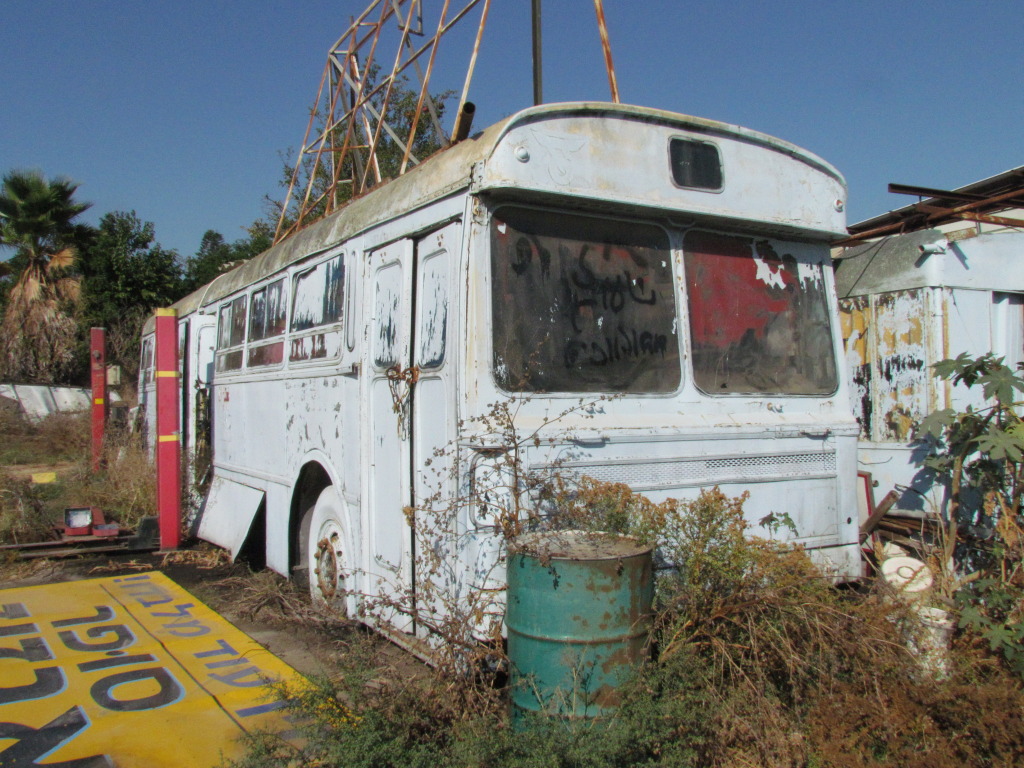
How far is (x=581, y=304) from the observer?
400cm

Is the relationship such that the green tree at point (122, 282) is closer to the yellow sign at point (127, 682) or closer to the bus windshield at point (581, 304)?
the yellow sign at point (127, 682)

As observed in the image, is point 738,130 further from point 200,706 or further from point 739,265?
point 200,706

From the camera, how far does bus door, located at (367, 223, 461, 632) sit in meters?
4.03

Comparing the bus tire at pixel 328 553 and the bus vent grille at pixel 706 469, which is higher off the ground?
the bus vent grille at pixel 706 469

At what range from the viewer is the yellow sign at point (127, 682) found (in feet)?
11.6

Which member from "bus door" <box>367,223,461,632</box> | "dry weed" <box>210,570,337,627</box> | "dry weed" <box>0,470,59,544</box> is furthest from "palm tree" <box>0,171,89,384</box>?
"bus door" <box>367,223,461,632</box>

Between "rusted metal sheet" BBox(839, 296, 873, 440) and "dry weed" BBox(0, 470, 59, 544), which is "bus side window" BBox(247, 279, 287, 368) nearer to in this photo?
"dry weed" BBox(0, 470, 59, 544)

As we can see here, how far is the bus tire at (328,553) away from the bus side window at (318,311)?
0.95m

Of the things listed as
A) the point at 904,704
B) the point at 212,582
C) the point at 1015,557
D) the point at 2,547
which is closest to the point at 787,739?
the point at 904,704

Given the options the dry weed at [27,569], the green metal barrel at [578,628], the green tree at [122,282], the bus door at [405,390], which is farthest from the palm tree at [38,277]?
the green metal barrel at [578,628]

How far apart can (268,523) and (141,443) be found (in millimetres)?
5392

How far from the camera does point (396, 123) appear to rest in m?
21.2

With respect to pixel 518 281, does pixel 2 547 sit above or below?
below

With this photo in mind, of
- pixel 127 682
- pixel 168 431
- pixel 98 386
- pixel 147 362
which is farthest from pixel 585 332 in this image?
pixel 98 386
